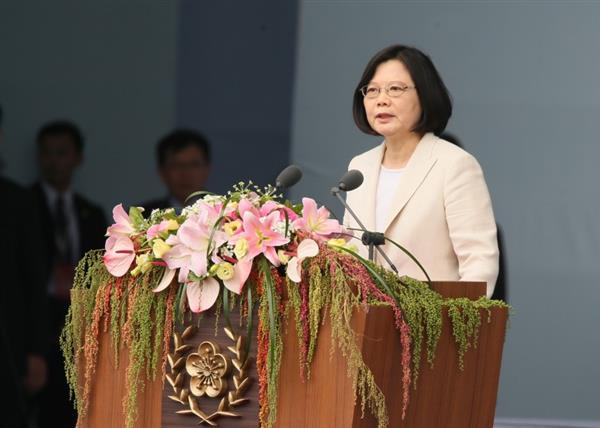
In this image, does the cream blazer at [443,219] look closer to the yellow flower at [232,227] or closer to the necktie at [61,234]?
the yellow flower at [232,227]

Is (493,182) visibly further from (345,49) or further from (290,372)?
(290,372)

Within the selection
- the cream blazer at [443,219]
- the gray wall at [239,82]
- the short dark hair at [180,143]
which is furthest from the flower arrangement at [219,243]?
the gray wall at [239,82]

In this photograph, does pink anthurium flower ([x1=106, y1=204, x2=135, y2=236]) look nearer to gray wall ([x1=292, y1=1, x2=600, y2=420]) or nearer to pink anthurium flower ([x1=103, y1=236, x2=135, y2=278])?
pink anthurium flower ([x1=103, y1=236, x2=135, y2=278])

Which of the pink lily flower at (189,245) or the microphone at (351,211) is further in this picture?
the microphone at (351,211)

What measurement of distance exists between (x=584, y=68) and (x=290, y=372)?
3331 mm

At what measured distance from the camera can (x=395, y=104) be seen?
12.5 ft

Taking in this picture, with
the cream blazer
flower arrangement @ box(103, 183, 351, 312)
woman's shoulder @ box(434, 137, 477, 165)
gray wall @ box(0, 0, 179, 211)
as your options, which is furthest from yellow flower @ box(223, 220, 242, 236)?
gray wall @ box(0, 0, 179, 211)

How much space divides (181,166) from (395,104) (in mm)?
2282

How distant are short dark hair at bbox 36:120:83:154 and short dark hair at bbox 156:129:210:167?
419 millimetres

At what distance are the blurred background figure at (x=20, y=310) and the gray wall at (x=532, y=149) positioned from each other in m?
1.29

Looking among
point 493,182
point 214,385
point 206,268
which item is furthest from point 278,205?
point 493,182

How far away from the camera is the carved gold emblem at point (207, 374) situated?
3121 millimetres

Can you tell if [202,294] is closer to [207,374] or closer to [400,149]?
[207,374]

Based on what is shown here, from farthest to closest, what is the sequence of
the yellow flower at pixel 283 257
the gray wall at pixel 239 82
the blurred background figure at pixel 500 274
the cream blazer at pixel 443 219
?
the gray wall at pixel 239 82 < the blurred background figure at pixel 500 274 < the cream blazer at pixel 443 219 < the yellow flower at pixel 283 257
